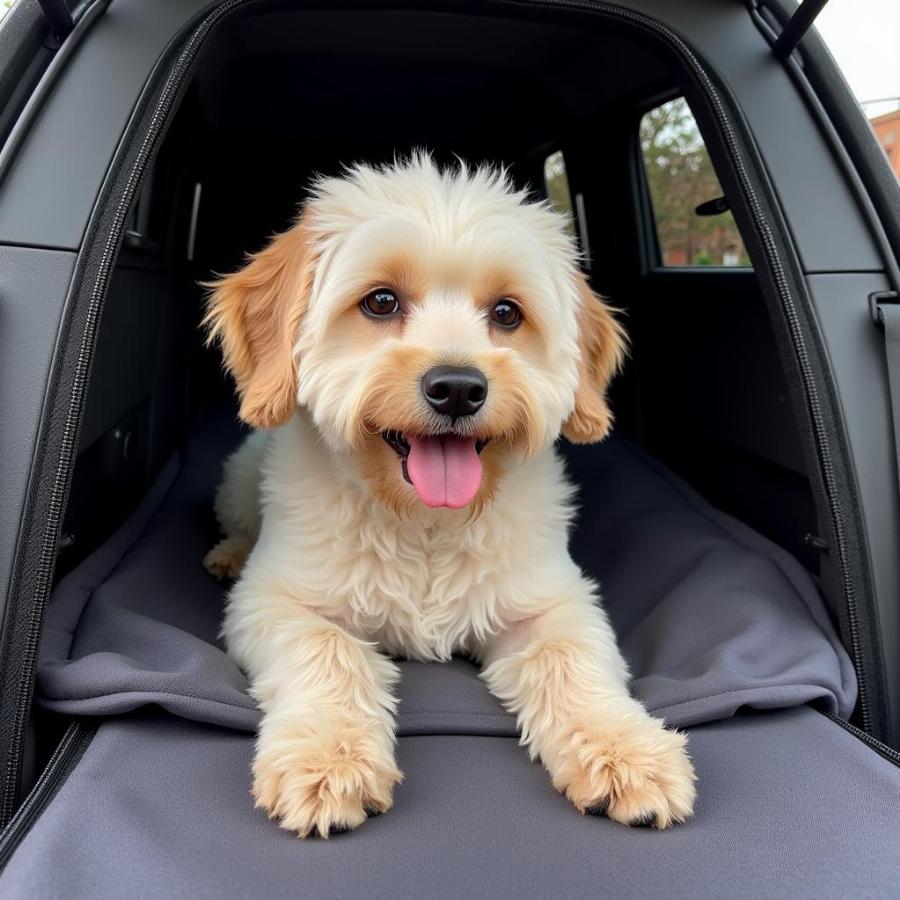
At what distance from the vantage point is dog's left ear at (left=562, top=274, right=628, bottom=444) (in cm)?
232

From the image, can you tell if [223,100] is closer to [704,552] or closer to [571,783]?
[704,552]

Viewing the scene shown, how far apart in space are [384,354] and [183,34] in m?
0.89

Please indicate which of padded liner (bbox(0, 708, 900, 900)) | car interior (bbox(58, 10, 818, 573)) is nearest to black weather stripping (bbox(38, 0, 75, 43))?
car interior (bbox(58, 10, 818, 573))

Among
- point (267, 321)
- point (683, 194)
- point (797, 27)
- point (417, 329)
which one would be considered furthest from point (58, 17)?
point (683, 194)

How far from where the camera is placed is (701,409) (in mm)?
3607

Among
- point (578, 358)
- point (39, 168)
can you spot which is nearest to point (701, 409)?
point (578, 358)

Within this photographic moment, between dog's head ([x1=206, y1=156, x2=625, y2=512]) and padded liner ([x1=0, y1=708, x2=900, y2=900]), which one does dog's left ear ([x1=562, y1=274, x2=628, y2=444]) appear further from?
padded liner ([x1=0, y1=708, x2=900, y2=900])

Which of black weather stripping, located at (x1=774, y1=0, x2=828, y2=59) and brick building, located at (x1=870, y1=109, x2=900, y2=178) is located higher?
black weather stripping, located at (x1=774, y1=0, x2=828, y2=59)

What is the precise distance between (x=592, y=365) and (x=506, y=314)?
39 centimetres

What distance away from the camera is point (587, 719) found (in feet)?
5.95

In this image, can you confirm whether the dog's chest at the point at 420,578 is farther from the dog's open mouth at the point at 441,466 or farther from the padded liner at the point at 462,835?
the padded liner at the point at 462,835

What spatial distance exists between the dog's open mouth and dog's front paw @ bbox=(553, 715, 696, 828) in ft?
1.87

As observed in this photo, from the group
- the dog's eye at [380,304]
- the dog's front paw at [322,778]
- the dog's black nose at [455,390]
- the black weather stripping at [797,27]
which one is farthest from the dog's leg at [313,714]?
the black weather stripping at [797,27]

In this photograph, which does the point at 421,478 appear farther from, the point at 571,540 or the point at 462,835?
the point at 571,540
